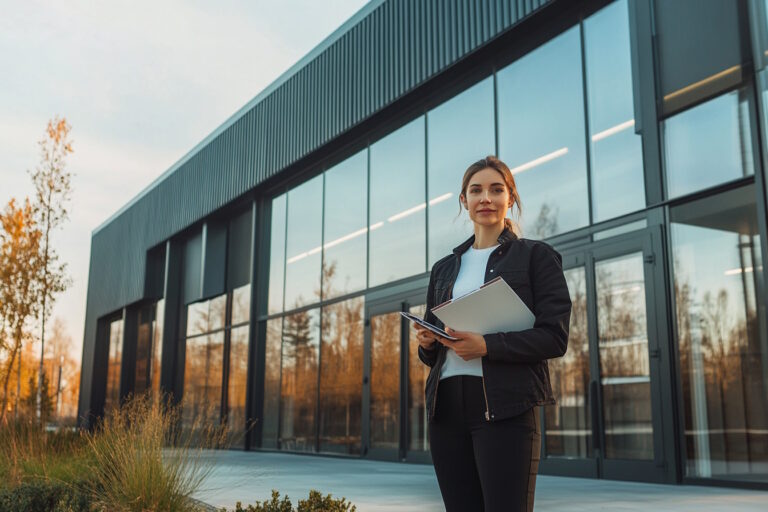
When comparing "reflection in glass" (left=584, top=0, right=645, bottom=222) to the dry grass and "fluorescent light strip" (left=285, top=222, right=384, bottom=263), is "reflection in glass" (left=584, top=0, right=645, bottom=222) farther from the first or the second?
the dry grass

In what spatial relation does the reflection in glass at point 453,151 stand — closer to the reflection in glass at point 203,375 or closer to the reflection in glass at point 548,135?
the reflection in glass at point 548,135

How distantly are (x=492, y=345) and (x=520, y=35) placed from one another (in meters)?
7.28

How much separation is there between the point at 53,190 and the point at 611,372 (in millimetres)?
11784

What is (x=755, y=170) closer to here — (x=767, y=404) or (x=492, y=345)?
(x=767, y=404)

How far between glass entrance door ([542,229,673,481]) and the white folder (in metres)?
4.96

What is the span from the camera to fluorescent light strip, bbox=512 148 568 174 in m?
7.67

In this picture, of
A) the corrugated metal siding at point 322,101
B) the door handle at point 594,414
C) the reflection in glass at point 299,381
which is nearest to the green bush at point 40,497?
the door handle at point 594,414

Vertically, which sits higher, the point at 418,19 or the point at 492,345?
the point at 418,19

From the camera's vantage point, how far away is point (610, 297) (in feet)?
22.4

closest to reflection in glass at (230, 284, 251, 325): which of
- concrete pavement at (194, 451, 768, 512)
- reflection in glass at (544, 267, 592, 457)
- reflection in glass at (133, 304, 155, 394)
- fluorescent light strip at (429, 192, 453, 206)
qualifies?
reflection in glass at (133, 304, 155, 394)

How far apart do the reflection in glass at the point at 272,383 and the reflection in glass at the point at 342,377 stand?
155cm

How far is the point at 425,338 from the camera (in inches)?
71.6

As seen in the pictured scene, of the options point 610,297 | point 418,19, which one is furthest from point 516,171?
point 418,19

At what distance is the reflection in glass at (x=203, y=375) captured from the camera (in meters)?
14.6
